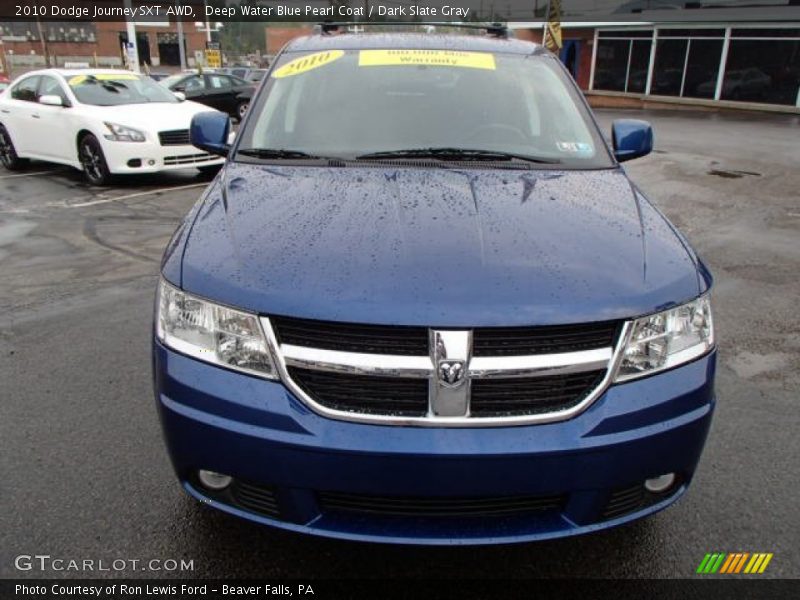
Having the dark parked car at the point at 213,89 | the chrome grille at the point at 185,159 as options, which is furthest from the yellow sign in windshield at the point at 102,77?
the dark parked car at the point at 213,89

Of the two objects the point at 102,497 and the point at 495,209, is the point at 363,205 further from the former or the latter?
the point at 102,497

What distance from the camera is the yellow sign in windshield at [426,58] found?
135 inches

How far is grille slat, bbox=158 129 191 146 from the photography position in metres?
8.99

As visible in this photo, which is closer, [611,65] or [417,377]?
[417,377]

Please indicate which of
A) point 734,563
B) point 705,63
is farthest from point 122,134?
point 705,63

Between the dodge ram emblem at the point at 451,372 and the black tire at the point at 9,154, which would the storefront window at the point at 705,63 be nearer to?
the black tire at the point at 9,154

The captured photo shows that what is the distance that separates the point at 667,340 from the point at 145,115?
8804mm

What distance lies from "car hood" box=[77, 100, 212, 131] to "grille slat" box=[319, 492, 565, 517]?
8126 millimetres

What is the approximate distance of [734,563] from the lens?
7.61ft

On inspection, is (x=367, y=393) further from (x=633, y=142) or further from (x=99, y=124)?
(x=99, y=124)

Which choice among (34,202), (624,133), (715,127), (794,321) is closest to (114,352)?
(624,133)

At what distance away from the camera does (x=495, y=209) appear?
2398mm

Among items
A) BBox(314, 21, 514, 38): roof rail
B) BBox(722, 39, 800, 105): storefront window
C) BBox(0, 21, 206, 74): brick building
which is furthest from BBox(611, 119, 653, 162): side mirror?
BBox(0, 21, 206, 74): brick building

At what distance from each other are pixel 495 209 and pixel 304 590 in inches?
58.3
